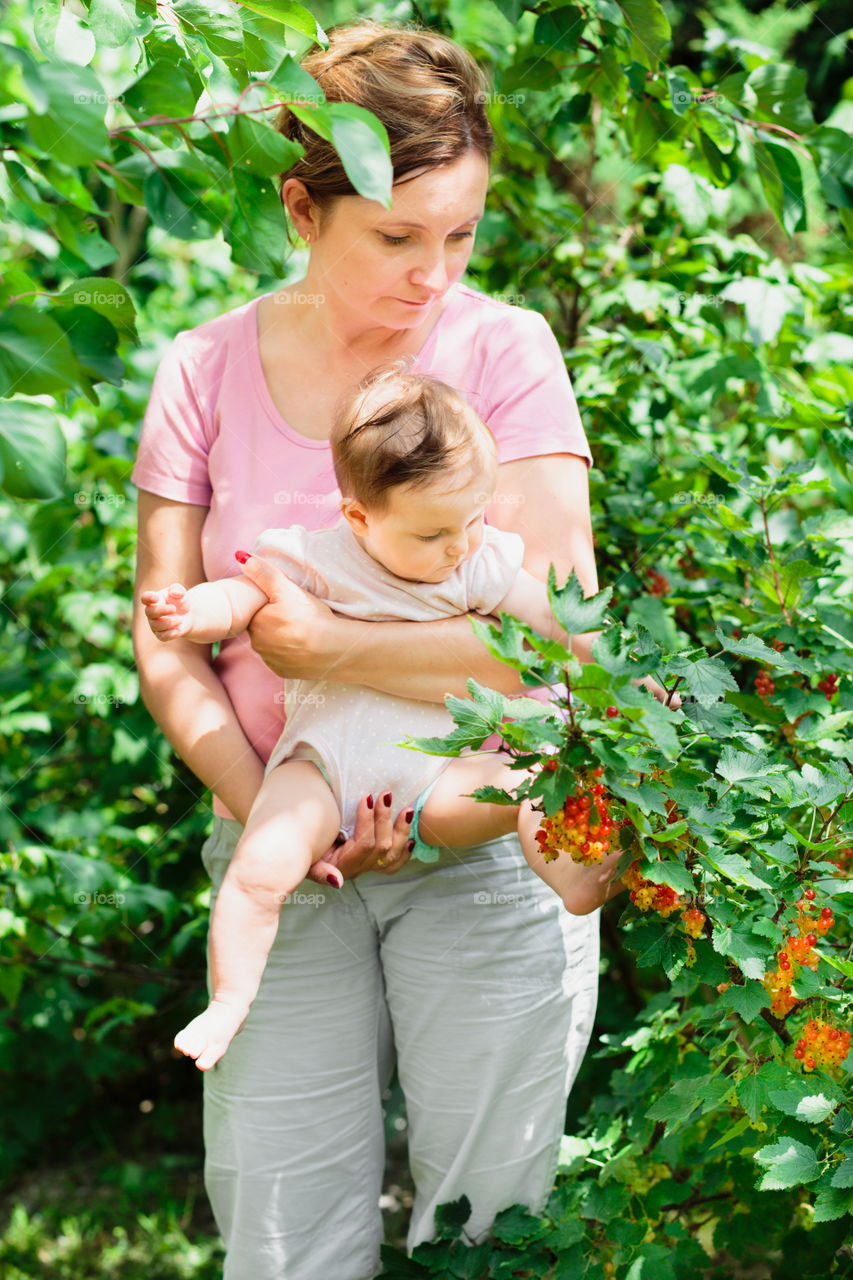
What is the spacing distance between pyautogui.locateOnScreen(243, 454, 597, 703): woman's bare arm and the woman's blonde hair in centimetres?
42

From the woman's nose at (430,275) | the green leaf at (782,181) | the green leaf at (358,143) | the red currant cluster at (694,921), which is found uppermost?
the green leaf at (358,143)

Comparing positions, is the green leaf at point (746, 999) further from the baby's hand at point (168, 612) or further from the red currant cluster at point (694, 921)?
the baby's hand at point (168, 612)

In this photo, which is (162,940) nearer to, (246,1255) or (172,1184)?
(172,1184)

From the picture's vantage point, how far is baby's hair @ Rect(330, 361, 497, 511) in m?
1.44

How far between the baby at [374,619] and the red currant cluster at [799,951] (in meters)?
0.21

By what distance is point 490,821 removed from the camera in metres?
1.48

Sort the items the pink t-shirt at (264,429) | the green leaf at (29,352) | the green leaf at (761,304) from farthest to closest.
→ the green leaf at (761,304), the pink t-shirt at (264,429), the green leaf at (29,352)

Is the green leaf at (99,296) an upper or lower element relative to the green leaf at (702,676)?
upper

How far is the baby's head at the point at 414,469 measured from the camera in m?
1.44

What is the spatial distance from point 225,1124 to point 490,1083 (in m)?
0.39

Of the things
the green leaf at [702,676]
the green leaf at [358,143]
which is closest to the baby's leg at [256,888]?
the green leaf at [702,676]

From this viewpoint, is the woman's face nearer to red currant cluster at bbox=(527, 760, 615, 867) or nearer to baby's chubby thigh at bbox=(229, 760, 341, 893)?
baby's chubby thigh at bbox=(229, 760, 341, 893)

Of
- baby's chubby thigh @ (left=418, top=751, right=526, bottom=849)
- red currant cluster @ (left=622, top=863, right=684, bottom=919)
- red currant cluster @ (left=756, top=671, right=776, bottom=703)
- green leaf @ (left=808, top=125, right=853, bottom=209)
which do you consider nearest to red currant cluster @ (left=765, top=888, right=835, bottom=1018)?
red currant cluster @ (left=622, top=863, right=684, bottom=919)

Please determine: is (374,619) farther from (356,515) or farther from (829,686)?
(829,686)
